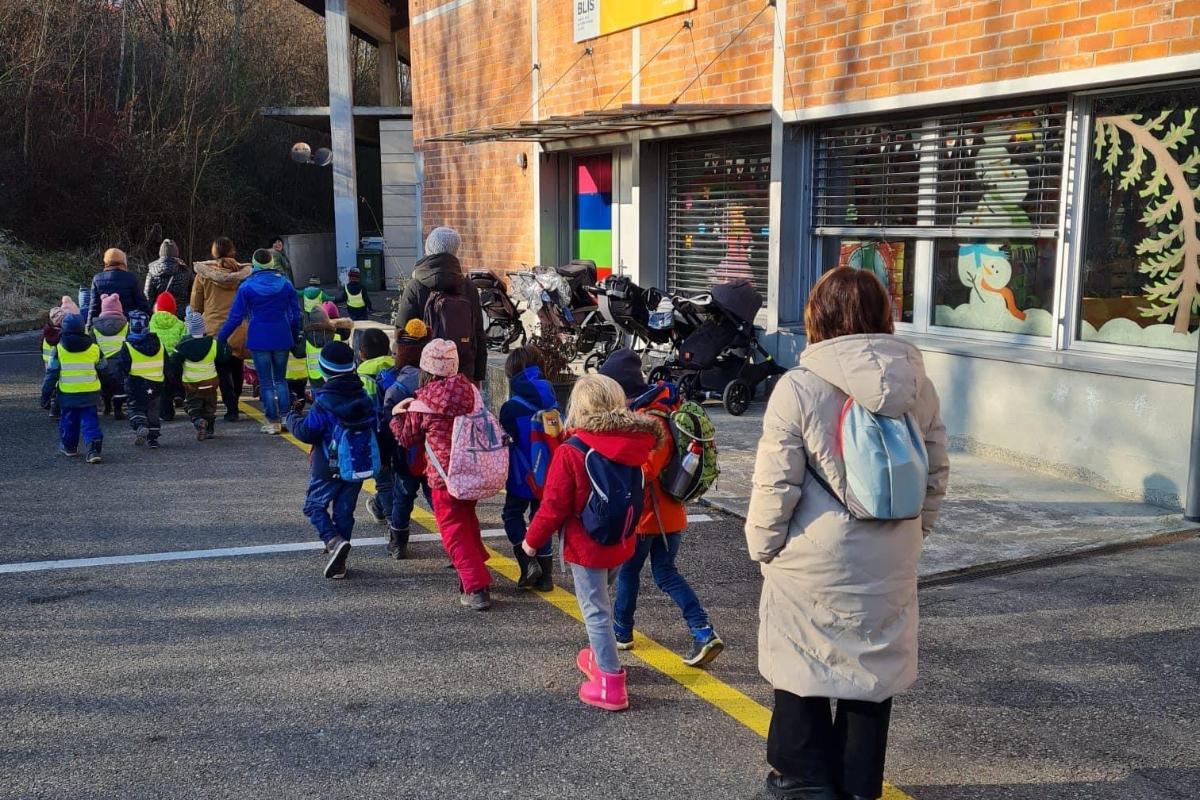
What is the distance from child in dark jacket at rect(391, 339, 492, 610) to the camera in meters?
5.62

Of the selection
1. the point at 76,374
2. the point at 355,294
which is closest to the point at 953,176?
the point at 76,374

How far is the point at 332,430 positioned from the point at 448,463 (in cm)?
87

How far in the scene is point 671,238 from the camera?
13695 mm

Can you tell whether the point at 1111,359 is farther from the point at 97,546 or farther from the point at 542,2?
the point at 542,2

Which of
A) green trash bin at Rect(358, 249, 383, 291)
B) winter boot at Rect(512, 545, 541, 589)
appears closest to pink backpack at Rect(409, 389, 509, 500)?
winter boot at Rect(512, 545, 541, 589)

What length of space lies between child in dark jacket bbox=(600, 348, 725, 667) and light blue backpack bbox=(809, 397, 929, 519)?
56.1 inches

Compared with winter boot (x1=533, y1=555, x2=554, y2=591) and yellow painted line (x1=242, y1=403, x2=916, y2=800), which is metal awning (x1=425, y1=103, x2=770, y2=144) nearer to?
winter boot (x1=533, y1=555, x2=554, y2=591)

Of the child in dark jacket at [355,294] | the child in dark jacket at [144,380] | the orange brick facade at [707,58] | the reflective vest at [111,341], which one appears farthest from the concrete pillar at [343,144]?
the child in dark jacket at [144,380]

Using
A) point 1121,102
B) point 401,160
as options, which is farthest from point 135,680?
point 401,160

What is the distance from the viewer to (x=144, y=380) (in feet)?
31.4

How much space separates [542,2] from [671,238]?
12.9 feet

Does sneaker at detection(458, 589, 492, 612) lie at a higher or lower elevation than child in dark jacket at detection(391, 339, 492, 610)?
lower

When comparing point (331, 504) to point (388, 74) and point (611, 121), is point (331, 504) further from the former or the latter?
point (388, 74)

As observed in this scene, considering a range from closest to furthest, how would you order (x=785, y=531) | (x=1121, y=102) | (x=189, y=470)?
1. (x=785, y=531)
2. (x=1121, y=102)
3. (x=189, y=470)
